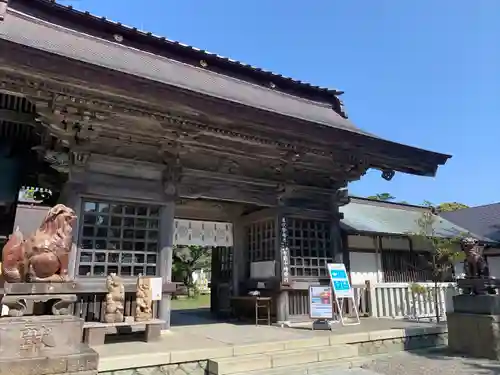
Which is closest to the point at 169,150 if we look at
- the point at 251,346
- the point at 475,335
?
the point at 251,346

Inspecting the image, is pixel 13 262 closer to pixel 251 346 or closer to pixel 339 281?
pixel 251 346

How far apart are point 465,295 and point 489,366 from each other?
140 centimetres

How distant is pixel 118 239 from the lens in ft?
23.1

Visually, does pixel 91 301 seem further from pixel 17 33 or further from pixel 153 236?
pixel 17 33

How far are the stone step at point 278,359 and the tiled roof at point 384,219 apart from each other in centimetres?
467

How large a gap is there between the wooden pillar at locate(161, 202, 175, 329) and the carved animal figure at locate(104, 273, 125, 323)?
3.11 feet

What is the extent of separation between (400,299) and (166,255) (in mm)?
6768

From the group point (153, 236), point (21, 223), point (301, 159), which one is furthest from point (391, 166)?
point (21, 223)

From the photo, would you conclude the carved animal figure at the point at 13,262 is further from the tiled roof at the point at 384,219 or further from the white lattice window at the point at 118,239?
the tiled roof at the point at 384,219

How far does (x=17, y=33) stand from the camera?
6.73 meters

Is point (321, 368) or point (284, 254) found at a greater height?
point (284, 254)

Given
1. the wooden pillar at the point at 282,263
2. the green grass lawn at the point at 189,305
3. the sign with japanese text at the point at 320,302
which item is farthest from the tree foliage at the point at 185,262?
the sign with japanese text at the point at 320,302

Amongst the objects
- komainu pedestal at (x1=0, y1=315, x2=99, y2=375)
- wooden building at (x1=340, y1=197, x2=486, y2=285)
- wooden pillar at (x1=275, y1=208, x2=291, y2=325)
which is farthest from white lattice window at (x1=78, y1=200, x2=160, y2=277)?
wooden building at (x1=340, y1=197, x2=486, y2=285)

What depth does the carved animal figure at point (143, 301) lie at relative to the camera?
6.21 meters
